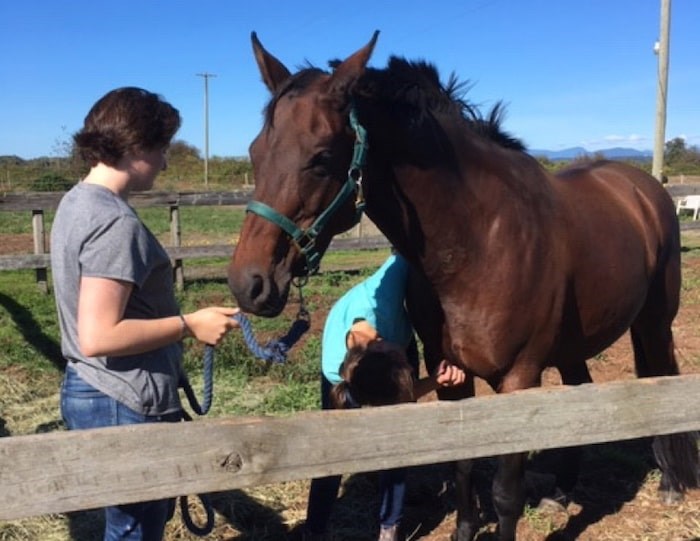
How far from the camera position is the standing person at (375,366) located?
273 cm

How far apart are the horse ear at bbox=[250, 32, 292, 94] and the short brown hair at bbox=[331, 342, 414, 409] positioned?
1063 mm

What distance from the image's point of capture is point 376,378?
2.70 meters

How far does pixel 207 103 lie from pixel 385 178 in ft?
183

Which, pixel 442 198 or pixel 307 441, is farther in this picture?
pixel 442 198

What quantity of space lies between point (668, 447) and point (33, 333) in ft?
18.2

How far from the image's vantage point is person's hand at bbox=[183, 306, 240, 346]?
1.95 metres

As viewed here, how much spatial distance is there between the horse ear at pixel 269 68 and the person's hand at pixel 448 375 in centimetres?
136

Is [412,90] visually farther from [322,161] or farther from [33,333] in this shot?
[33,333]

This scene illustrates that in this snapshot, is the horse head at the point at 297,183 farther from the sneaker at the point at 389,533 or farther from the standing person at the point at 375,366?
the sneaker at the point at 389,533

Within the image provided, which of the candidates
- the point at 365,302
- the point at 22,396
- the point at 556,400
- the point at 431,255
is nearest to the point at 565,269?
the point at 431,255

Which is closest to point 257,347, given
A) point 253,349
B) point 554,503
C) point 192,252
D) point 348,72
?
point 253,349

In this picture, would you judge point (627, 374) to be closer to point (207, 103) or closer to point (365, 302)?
point (365, 302)

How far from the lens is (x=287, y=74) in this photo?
256cm

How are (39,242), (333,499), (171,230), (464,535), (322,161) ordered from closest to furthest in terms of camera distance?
(322,161) < (333,499) < (464,535) < (39,242) < (171,230)
